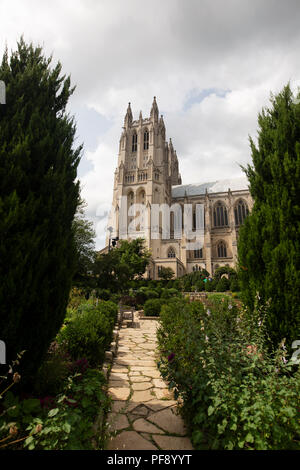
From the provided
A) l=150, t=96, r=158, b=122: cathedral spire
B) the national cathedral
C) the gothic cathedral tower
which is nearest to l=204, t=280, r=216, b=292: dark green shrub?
the national cathedral

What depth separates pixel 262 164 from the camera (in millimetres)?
4246

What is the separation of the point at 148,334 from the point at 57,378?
5.86 meters

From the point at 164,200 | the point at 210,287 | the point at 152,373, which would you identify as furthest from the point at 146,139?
the point at 152,373

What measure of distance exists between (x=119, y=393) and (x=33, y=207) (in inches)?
121

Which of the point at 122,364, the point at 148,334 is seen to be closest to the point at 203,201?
the point at 148,334

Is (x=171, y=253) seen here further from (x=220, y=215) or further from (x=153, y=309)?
(x=153, y=309)

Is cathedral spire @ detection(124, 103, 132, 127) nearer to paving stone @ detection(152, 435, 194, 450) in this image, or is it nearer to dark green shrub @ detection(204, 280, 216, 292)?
dark green shrub @ detection(204, 280, 216, 292)

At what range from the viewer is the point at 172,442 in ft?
7.66

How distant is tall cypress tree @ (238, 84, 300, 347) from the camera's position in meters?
3.33

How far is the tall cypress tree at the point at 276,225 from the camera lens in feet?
10.9

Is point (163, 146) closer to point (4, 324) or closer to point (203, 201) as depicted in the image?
point (203, 201)

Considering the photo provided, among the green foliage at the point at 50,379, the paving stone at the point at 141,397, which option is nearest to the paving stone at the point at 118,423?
the paving stone at the point at 141,397
